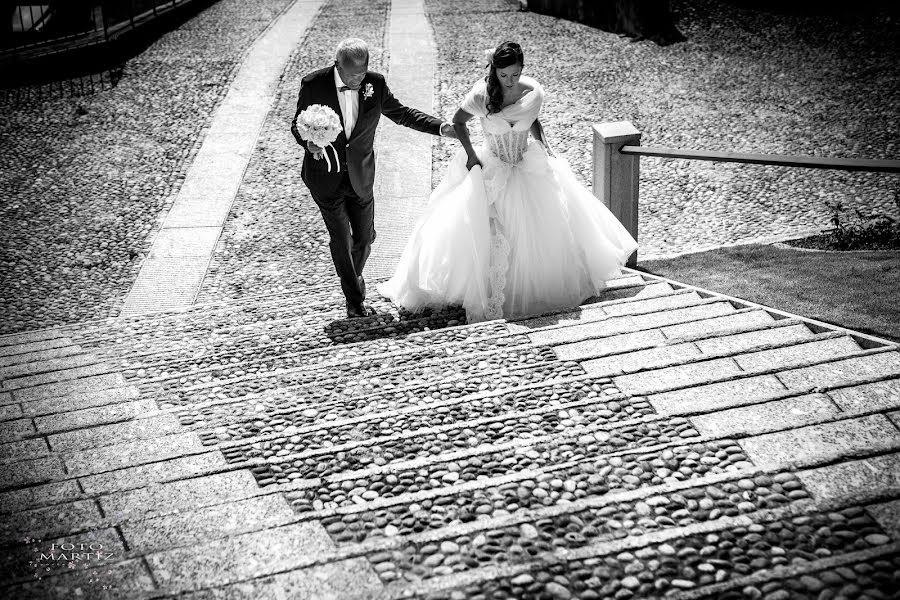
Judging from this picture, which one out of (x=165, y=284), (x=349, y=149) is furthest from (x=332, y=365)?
(x=165, y=284)

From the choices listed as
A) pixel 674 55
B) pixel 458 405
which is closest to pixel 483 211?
pixel 458 405

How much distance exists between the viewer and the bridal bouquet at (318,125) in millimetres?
5602

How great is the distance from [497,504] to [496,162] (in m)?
3.22

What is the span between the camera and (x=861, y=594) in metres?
2.57

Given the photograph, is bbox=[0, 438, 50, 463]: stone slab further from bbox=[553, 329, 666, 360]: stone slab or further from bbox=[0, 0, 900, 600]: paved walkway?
bbox=[553, 329, 666, 360]: stone slab

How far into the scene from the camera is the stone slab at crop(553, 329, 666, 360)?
457cm

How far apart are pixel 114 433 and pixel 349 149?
268cm

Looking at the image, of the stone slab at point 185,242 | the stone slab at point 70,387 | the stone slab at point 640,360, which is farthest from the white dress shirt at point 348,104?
the stone slab at point 185,242

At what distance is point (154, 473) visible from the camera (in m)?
3.57

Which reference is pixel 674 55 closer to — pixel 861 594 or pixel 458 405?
pixel 458 405

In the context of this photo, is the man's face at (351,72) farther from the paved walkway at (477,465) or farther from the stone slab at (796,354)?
the stone slab at (796,354)

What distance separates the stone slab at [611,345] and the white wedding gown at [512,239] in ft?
3.54

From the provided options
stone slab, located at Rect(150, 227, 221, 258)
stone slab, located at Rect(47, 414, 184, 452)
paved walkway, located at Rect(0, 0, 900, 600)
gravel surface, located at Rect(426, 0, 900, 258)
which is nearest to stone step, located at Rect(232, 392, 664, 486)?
paved walkway, located at Rect(0, 0, 900, 600)

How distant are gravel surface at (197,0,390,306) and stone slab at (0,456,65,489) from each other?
3.10m
